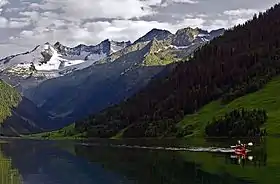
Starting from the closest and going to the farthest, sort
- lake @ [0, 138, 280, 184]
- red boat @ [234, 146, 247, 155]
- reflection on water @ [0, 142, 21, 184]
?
lake @ [0, 138, 280, 184], reflection on water @ [0, 142, 21, 184], red boat @ [234, 146, 247, 155]

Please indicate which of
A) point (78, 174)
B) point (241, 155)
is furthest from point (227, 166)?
point (78, 174)

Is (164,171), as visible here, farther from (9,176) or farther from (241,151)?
→ (9,176)

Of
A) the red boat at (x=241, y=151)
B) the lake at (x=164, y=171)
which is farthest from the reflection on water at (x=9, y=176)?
the red boat at (x=241, y=151)

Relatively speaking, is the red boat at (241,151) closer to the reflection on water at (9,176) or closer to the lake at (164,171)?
the lake at (164,171)

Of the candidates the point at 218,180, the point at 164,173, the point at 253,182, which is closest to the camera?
the point at 253,182

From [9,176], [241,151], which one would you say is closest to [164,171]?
[241,151]

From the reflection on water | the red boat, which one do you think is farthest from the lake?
the red boat

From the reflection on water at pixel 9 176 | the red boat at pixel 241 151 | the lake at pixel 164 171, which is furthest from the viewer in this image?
the red boat at pixel 241 151

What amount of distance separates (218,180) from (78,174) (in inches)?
1621

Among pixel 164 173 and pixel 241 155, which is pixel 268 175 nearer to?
pixel 164 173

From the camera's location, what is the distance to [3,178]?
117 m

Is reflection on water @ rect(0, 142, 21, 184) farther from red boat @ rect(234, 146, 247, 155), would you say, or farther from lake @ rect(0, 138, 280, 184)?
red boat @ rect(234, 146, 247, 155)

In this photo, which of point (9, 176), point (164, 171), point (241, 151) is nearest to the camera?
point (164, 171)

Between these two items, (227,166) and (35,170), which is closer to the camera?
(227,166)
